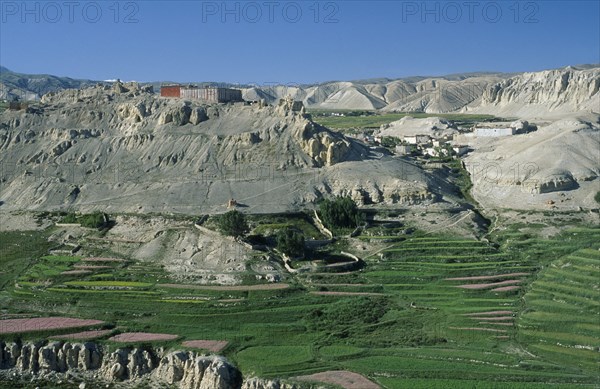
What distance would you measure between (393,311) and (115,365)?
2106 cm

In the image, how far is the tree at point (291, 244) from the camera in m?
63.9

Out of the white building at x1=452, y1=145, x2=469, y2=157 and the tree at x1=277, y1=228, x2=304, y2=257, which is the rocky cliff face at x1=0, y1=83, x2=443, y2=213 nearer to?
the tree at x1=277, y1=228, x2=304, y2=257

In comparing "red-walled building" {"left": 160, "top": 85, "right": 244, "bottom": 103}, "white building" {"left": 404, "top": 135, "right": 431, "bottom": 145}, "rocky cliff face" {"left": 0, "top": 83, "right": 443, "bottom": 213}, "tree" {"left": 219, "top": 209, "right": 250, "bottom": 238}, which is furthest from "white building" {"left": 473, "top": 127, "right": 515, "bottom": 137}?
"tree" {"left": 219, "top": 209, "right": 250, "bottom": 238}

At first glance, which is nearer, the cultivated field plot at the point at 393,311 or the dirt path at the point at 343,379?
the dirt path at the point at 343,379

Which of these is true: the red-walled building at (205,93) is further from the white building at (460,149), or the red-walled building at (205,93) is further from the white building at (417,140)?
the white building at (417,140)

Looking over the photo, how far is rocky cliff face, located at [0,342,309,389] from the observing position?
44.2m

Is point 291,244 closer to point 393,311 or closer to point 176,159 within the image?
point 393,311

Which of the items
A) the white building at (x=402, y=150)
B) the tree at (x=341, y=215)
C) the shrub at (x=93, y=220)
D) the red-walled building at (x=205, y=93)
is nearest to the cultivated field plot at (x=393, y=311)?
the tree at (x=341, y=215)

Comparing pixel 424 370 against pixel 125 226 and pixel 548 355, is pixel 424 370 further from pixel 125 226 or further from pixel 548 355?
pixel 125 226

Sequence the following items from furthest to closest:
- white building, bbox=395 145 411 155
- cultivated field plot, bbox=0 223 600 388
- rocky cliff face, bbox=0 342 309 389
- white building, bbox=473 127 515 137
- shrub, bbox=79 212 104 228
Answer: white building, bbox=473 127 515 137 < white building, bbox=395 145 411 155 < shrub, bbox=79 212 104 228 < rocky cliff face, bbox=0 342 309 389 < cultivated field plot, bbox=0 223 600 388

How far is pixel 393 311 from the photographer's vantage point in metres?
52.8

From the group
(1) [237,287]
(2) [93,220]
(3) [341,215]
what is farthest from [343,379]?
(2) [93,220]

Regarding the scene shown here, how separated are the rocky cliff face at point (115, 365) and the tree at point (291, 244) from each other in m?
19.4

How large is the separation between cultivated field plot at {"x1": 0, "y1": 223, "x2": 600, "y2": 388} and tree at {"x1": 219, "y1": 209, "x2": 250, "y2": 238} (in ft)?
27.1
